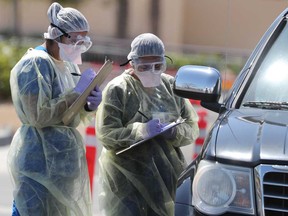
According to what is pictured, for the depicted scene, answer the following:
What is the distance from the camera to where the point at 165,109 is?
17.2ft

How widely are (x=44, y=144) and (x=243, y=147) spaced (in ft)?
5.50

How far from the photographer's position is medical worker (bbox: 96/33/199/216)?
5137 mm

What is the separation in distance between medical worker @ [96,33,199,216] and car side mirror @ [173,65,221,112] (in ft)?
2.28

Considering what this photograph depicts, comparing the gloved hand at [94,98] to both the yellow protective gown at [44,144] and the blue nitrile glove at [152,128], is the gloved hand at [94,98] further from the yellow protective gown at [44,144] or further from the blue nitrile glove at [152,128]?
the blue nitrile glove at [152,128]

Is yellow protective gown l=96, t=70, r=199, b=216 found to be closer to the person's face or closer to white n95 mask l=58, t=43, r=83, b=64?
the person's face

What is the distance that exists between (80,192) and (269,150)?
6.04ft

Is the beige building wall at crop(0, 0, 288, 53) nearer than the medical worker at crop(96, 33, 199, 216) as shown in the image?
No

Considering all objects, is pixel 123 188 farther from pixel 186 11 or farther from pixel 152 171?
pixel 186 11

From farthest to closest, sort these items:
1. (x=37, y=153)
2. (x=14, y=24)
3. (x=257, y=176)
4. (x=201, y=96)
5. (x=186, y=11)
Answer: (x=186, y=11) < (x=14, y=24) < (x=37, y=153) < (x=201, y=96) < (x=257, y=176)

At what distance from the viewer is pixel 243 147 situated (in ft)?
12.3

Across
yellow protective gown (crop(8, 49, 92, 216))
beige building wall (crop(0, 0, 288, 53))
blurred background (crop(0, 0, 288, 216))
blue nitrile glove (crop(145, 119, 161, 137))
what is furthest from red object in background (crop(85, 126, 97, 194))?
beige building wall (crop(0, 0, 288, 53))

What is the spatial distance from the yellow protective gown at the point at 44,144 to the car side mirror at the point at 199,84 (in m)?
0.84

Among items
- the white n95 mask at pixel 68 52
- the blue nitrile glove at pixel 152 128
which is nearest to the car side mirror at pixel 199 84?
the blue nitrile glove at pixel 152 128

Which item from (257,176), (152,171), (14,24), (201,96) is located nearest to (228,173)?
(257,176)
